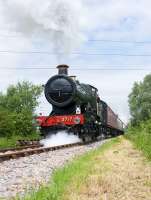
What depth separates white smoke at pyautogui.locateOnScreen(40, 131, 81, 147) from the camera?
23078mm

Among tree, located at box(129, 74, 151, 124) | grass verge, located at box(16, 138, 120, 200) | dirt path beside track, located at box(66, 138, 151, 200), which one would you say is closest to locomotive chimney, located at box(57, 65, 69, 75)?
grass verge, located at box(16, 138, 120, 200)

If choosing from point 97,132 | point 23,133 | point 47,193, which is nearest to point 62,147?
point 97,132

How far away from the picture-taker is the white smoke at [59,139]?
2308 cm

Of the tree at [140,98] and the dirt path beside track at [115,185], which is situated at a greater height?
the tree at [140,98]

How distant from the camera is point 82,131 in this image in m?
23.7

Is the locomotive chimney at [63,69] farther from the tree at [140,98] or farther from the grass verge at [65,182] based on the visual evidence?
the tree at [140,98]

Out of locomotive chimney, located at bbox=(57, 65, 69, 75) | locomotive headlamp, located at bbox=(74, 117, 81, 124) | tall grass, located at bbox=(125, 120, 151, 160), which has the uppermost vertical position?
locomotive chimney, located at bbox=(57, 65, 69, 75)

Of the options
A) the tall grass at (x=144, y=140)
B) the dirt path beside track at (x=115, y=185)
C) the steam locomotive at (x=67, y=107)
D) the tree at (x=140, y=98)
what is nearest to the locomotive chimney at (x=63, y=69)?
the steam locomotive at (x=67, y=107)

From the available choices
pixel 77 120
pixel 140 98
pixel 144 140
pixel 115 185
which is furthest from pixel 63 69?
pixel 140 98

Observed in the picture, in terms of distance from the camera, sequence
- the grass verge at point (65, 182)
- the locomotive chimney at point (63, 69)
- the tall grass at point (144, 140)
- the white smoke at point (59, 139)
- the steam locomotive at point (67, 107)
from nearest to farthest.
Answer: the grass verge at point (65, 182)
the tall grass at point (144, 140)
the white smoke at point (59, 139)
the steam locomotive at point (67, 107)
the locomotive chimney at point (63, 69)

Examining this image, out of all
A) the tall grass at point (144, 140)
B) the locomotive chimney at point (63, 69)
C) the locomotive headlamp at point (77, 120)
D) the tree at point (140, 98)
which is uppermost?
the tree at point (140, 98)

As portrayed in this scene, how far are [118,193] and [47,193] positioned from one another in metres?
1.25

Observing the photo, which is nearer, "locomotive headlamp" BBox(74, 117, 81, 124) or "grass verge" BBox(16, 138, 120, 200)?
"grass verge" BBox(16, 138, 120, 200)

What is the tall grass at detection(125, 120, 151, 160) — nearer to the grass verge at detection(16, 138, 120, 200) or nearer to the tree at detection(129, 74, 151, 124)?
the grass verge at detection(16, 138, 120, 200)
